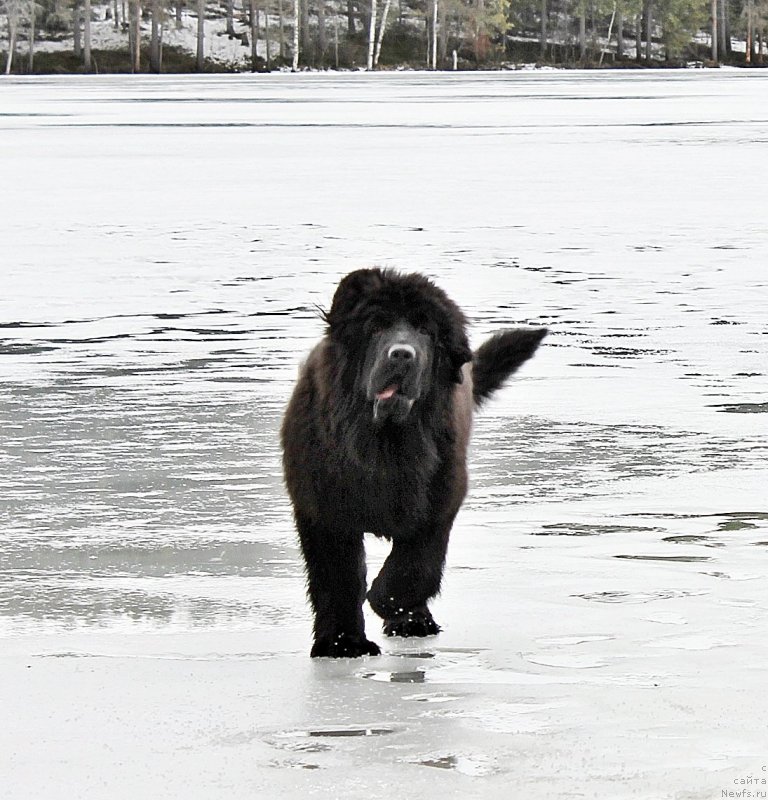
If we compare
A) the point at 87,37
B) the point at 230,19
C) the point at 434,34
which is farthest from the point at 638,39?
the point at 87,37

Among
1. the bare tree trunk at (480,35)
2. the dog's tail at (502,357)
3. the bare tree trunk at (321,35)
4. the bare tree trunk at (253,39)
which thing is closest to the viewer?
the dog's tail at (502,357)

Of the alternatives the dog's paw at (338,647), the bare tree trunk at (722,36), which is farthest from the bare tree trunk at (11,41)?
the dog's paw at (338,647)

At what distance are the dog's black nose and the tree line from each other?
99733 millimetres

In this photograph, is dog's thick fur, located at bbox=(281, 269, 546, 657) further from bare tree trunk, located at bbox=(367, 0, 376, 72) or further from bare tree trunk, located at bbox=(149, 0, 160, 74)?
bare tree trunk, located at bbox=(367, 0, 376, 72)

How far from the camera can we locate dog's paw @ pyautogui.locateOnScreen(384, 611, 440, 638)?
439 cm

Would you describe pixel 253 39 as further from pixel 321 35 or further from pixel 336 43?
pixel 336 43

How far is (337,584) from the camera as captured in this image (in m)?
4.33

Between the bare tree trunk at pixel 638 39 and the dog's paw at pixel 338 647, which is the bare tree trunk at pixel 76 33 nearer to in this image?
the bare tree trunk at pixel 638 39

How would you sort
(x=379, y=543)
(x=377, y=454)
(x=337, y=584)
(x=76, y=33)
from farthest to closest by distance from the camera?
(x=76, y=33)
(x=379, y=543)
(x=337, y=584)
(x=377, y=454)

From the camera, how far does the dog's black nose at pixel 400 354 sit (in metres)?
4.00

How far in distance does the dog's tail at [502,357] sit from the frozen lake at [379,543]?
1.63 feet

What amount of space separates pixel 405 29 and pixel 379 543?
118017 millimetres

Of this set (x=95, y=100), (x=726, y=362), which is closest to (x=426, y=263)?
(x=726, y=362)

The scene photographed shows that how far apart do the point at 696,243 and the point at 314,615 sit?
12.0m
